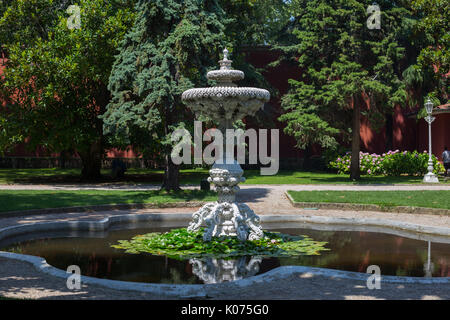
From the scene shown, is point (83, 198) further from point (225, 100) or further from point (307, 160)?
point (307, 160)

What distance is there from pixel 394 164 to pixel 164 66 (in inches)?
671

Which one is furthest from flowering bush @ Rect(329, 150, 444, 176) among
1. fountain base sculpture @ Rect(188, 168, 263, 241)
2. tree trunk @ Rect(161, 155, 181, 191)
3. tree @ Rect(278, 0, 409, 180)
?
fountain base sculpture @ Rect(188, 168, 263, 241)

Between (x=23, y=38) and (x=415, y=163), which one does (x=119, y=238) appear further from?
(x=415, y=163)

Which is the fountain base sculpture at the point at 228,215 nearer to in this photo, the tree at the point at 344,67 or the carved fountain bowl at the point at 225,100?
the carved fountain bowl at the point at 225,100

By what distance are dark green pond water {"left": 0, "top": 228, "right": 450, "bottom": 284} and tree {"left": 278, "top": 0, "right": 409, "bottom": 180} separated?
45.7ft

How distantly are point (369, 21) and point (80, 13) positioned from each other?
13.6m

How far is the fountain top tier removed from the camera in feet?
31.5

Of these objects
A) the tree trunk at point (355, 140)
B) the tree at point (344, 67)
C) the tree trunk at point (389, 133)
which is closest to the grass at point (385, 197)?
the tree at point (344, 67)

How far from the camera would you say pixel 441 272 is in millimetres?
7891

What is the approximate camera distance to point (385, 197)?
55.3ft
